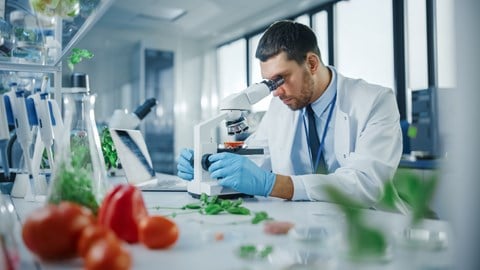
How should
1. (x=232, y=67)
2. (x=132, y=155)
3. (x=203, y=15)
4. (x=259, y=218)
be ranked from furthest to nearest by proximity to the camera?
(x=232, y=67) → (x=203, y=15) → (x=132, y=155) → (x=259, y=218)

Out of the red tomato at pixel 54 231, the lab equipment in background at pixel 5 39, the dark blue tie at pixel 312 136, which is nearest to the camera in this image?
the red tomato at pixel 54 231

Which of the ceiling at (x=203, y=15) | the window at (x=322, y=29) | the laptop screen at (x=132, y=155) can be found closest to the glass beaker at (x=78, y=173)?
the laptop screen at (x=132, y=155)

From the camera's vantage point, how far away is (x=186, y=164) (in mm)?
1732

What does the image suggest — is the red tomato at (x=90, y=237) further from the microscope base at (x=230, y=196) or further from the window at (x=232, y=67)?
the window at (x=232, y=67)

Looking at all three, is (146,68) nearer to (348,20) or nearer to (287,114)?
(348,20)

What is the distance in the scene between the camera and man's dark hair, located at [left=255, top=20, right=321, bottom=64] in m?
1.89

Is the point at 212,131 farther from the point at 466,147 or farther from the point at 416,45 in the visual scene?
the point at 416,45

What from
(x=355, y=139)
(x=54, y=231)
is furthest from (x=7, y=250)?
(x=355, y=139)

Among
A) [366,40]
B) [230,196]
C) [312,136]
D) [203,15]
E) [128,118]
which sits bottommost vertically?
[230,196]

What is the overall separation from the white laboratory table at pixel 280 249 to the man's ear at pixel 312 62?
3.51 ft

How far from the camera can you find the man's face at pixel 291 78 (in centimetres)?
191

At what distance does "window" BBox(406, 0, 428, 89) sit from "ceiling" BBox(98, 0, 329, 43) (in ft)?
4.06

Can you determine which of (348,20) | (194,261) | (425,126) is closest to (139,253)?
(194,261)

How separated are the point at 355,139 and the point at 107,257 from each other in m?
1.49
